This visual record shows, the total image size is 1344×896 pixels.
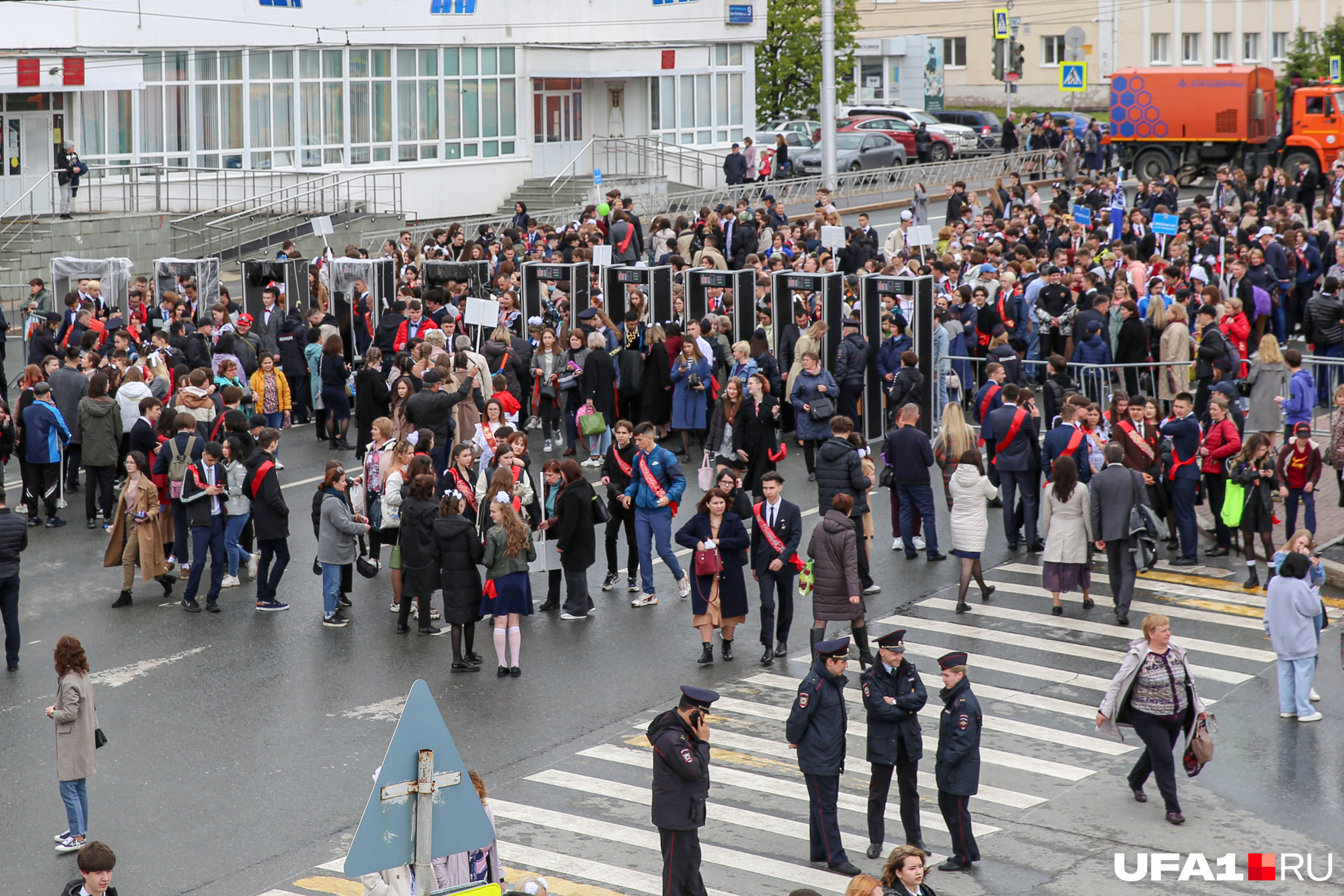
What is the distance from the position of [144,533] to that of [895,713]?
27.5 feet

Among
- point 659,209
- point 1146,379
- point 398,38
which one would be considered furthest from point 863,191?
point 1146,379

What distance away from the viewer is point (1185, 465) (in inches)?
646

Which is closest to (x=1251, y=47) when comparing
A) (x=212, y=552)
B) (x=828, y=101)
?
(x=828, y=101)

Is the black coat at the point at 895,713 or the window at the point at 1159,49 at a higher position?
the window at the point at 1159,49

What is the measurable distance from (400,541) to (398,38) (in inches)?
1112

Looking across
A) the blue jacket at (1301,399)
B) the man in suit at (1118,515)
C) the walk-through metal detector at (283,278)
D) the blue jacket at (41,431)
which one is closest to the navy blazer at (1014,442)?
the man in suit at (1118,515)

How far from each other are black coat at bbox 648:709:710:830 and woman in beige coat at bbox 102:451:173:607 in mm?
7738

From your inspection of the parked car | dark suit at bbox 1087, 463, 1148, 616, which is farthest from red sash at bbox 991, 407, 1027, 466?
the parked car

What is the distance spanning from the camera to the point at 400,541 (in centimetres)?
1444

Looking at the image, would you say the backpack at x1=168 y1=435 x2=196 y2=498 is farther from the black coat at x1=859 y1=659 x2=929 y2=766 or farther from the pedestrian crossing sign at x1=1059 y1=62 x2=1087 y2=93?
the pedestrian crossing sign at x1=1059 y1=62 x2=1087 y2=93

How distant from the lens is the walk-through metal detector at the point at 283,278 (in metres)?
25.4

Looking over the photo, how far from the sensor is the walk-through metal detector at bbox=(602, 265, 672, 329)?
23219 millimetres

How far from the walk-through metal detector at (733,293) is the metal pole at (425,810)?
15.9 m

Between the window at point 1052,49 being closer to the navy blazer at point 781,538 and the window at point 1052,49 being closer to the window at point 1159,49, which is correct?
the window at point 1159,49
